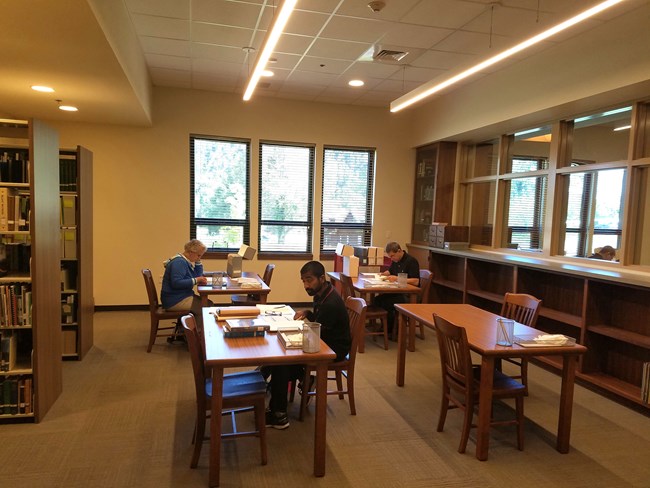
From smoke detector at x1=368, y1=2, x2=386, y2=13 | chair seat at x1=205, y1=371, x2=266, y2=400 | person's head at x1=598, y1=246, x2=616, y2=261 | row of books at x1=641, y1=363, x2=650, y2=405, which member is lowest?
row of books at x1=641, y1=363, x2=650, y2=405

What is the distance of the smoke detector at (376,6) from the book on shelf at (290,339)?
2769 mm

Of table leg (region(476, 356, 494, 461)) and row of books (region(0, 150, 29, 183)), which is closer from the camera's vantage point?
table leg (region(476, 356, 494, 461))

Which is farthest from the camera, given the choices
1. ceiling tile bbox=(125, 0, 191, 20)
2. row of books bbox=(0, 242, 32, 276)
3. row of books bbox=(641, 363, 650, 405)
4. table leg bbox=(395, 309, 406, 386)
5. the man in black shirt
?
table leg bbox=(395, 309, 406, 386)

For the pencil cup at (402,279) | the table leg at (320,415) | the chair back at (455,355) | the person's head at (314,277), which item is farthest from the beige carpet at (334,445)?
the pencil cup at (402,279)

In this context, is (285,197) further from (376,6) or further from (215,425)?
(215,425)

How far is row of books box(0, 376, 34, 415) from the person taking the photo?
10.4 ft

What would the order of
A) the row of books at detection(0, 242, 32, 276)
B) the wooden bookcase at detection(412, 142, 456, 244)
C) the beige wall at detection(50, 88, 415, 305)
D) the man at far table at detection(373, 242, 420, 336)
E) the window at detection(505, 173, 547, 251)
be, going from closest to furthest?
the row of books at detection(0, 242, 32, 276), the window at detection(505, 173, 547, 251), the man at far table at detection(373, 242, 420, 336), the beige wall at detection(50, 88, 415, 305), the wooden bookcase at detection(412, 142, 456, 244)

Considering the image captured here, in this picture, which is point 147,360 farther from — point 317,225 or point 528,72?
point 528,72

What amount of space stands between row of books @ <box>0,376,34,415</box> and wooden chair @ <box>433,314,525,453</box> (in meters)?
2.89

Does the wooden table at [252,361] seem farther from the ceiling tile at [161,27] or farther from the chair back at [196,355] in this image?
the ceiling tile at [161,27]

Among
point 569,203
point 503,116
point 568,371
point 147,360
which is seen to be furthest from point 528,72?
point 147,360

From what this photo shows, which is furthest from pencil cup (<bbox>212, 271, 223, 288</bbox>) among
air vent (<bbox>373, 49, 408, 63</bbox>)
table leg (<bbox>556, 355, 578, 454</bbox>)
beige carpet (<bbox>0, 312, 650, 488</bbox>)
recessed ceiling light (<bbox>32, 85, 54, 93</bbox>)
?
table leg (<bbox>556, 355, 578, 454</bbox>)

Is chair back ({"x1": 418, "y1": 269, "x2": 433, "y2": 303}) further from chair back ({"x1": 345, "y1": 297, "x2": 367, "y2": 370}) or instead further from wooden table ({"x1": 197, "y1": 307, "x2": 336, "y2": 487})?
wooden table ({"x1": 197, "y1": 307, "x2": 336, "y2": 487})

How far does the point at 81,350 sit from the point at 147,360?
653 mm
